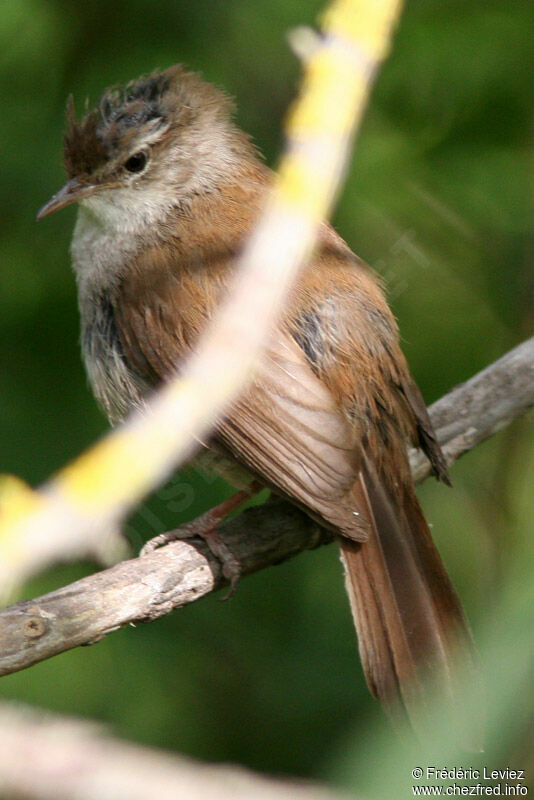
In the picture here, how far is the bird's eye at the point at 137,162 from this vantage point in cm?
373

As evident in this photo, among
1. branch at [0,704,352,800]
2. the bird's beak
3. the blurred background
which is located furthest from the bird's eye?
branch at [0,704,352,800]

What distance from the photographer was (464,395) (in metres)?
3.69

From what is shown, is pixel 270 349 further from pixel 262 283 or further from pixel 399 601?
pixel 399 601

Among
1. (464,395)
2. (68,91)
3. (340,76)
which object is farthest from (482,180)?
(68,91)

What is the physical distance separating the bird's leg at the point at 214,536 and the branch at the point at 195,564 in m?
0.03

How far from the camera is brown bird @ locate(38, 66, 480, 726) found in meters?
3.01

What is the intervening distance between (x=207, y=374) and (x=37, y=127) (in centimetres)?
212

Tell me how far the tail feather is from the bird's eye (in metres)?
1.56

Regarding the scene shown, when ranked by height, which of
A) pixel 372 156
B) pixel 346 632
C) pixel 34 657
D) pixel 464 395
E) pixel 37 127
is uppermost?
pixel 372 156

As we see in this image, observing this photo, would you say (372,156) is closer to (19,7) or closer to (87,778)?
(19,7)

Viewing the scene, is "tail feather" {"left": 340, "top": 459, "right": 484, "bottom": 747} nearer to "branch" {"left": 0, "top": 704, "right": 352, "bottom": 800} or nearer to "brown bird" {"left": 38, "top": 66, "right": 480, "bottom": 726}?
"brown bird" {"left": 38, "top": 66, "right": 480, "bottom": 726}

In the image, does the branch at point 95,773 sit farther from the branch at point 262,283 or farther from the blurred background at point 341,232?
the blurred background at point 341,232

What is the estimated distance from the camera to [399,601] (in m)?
3.10

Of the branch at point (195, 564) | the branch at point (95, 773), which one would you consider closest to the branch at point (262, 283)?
the branch at point (195, 564)
